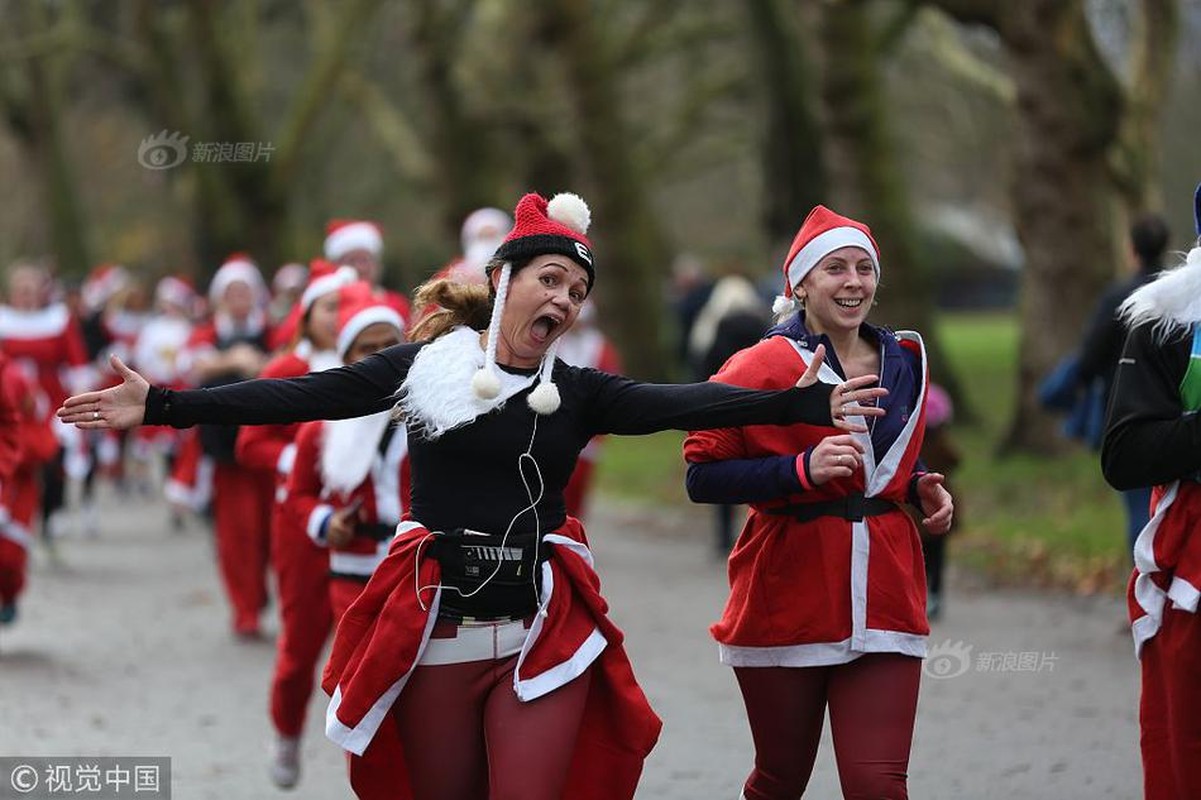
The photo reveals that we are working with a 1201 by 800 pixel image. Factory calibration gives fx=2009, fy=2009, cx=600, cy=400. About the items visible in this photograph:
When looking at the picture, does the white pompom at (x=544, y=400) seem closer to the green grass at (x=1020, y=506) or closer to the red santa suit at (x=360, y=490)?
the red santa suit at (x=360, y=490)

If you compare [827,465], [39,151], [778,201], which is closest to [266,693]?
[827,465]

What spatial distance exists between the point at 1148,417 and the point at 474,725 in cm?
193

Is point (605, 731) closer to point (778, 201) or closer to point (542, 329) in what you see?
point (542, 329)

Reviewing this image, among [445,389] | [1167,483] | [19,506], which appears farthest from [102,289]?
[1167,483]

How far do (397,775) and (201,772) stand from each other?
3.12 metres

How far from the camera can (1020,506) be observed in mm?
15391

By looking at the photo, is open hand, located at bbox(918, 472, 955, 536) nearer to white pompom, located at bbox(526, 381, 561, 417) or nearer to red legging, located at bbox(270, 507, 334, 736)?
white pompom, located at bbox(526, 381, 561, 417)

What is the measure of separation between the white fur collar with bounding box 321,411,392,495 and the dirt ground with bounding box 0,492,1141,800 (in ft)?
4.39

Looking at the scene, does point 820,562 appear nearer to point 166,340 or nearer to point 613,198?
point 166,340

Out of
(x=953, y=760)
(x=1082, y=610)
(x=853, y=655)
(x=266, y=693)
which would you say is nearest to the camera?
(x=853, y=655)

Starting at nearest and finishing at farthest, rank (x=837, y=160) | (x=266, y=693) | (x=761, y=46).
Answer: (x=266, y=693)
(x=837, y=160)
(x=761, y=46)

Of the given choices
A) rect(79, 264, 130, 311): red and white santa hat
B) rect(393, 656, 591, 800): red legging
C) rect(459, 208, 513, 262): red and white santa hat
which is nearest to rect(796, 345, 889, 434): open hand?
rect(393, 656, 591, 800): red legging

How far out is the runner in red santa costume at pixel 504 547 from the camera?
5121 millimetres

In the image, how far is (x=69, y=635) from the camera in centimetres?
1213
